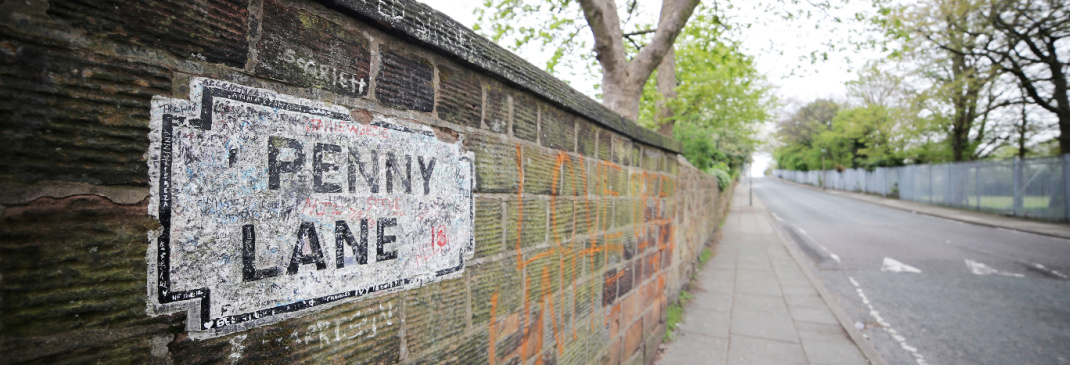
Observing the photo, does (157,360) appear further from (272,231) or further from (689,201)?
(689,201)

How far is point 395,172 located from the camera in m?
1.22

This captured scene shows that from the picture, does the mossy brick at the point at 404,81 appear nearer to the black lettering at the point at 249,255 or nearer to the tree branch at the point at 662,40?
the black lettering at the point at 249,255

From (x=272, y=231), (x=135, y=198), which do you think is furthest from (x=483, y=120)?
(x=135, y=198)

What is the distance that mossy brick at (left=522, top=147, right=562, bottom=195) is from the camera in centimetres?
190

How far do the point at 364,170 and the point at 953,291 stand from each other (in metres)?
8.19

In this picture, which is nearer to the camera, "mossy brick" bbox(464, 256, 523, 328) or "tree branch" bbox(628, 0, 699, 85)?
"mossy brick" bbox(464, 256, 523, 328)

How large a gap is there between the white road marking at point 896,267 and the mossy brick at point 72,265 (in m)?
9.47

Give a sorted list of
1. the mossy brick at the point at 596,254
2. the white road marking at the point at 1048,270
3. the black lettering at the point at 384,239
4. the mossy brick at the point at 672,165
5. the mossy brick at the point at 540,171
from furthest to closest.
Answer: the white road marking at the point at 1048,270 → the mossy brick at the point at 672,165 → the mossy brick at the point at 596,254 → the mossy brick at the point at 540,171 → the black lettering at the point at 384,239

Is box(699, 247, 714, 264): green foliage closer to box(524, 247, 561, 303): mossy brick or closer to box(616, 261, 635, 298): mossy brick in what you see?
box(616, 261, 635, 298): mossy brick

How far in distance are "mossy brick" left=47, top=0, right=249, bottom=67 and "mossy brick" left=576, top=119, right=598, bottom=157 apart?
175 centimetres

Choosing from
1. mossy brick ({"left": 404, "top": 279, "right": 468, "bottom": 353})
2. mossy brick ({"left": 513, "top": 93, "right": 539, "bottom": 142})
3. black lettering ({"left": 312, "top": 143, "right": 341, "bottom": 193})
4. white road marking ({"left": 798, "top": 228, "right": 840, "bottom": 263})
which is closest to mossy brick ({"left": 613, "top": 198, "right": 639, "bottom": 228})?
mossy brick ({"left": 513, "top": 93, "right": 539, "bottom": 142})

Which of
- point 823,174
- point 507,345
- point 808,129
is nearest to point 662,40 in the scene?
point 507,345

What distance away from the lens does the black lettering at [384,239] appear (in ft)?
3.87

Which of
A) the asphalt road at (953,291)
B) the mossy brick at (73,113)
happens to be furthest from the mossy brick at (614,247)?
the asphalt road at (953,291)
